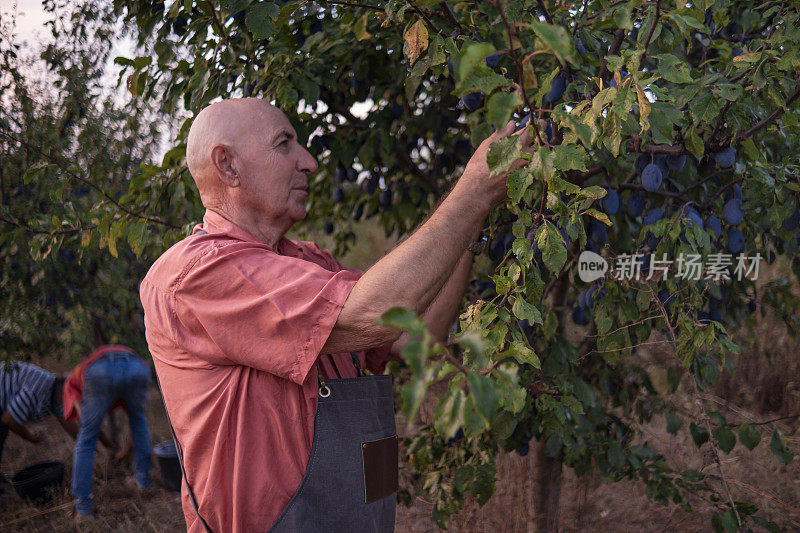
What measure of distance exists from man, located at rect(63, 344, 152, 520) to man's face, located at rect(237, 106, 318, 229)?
9.83ft

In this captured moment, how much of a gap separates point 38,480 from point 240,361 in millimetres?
3617

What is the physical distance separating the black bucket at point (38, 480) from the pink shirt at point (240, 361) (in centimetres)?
328

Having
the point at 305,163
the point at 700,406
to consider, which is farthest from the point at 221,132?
the point at 700,406

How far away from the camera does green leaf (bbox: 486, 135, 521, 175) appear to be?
3.08ft

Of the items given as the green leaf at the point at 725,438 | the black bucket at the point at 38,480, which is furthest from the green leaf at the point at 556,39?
the black bucket at the point at 38,480

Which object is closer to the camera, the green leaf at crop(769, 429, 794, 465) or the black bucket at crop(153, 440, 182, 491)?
the green leaf at crop(769, 429, 794, 465)

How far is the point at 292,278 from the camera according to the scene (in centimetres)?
116

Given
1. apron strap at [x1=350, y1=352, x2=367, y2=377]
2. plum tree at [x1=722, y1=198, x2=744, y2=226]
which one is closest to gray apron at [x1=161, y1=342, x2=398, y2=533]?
apron strap at [x1=350, y1=352, x2=367, y2=377]

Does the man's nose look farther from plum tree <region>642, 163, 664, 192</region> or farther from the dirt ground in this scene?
the dirt ground

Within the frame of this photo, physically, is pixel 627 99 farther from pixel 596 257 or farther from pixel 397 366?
pixel 397 366

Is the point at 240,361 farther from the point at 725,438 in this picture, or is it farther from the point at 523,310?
the point at 725,438

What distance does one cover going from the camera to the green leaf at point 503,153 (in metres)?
0.94

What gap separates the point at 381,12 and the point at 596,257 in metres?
0.79

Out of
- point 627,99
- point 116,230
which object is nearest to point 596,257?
point 627,99
